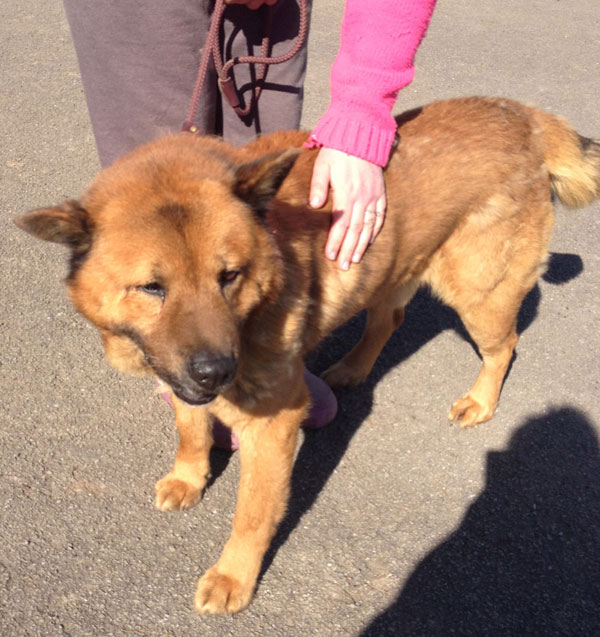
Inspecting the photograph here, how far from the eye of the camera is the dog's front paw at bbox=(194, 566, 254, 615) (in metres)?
2.79

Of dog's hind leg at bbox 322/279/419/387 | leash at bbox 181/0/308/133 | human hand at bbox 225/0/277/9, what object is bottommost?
dog's hind leg at bbox 322/279/419/387

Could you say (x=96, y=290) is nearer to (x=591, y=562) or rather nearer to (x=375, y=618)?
(x=375, y=618)

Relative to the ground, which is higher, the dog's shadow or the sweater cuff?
the sweater cuff

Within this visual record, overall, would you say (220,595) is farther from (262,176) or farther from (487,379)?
(487,379)

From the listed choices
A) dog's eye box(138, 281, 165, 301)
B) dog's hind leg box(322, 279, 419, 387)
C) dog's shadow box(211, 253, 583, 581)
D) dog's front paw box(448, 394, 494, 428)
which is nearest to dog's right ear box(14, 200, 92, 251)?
dog's eye box(138, 281, 165, 301)

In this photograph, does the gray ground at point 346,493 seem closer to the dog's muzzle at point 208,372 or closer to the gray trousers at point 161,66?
the dog's muzzle at point 208,372

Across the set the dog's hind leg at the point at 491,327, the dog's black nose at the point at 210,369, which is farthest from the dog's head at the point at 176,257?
the dog's hind leg at the point at 491,327

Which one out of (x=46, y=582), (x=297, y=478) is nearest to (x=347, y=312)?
(x=297, y=478)

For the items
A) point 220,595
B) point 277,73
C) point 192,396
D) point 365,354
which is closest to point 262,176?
point 192,396

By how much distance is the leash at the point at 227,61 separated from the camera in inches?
Answer: 106

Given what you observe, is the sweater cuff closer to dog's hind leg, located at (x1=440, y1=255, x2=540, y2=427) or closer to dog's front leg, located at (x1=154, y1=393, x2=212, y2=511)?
dog's hind leg, located at (x1=440, y1=255, x2=540, y2=427)

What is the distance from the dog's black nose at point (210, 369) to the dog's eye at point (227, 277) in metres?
0.25

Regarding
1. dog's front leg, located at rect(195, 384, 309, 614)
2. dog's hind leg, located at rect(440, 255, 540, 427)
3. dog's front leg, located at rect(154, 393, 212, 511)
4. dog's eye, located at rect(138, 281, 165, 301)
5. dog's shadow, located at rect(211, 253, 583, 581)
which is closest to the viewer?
dog's eye, located at rect(138, 281, 165, 301)

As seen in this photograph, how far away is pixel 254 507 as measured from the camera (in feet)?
9.25
